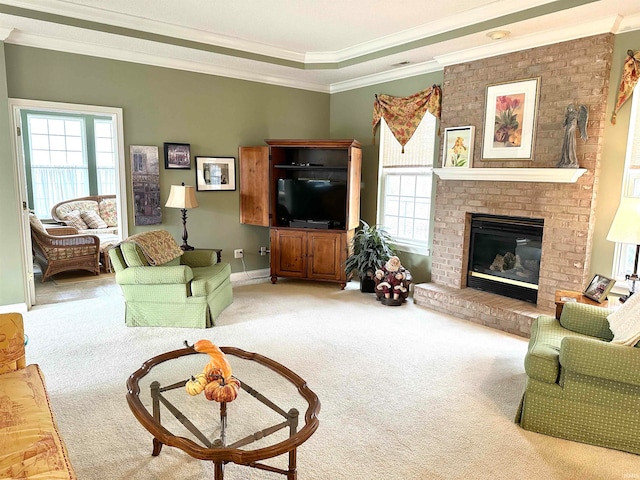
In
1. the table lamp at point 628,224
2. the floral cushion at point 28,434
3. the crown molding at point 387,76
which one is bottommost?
the floral cushion at point 28,434

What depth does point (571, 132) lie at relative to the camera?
375 cm

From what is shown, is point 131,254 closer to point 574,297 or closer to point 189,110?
point 189,110

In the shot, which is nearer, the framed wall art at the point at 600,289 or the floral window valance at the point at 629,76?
the framed wall art at the point at 600,289

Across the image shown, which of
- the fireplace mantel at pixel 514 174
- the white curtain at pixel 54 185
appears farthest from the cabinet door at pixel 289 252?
the white curtain at pixel 54 185

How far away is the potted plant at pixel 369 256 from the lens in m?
5.30

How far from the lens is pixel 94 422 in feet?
8.22

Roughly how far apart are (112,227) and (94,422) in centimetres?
558

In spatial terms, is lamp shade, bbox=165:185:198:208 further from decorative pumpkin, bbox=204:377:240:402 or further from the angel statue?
the angel statue

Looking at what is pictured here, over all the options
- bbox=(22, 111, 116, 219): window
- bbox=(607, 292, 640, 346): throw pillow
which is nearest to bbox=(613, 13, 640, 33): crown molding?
bbox=(607, 292, 640, 346): throw pillow

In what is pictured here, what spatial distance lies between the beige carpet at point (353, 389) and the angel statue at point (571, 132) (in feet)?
5.46

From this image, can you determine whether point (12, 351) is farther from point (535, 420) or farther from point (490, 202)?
point (490, 202)

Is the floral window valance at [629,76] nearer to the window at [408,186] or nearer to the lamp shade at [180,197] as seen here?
the window at [408,186]

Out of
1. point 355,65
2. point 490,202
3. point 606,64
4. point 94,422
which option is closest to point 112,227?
point 355,65

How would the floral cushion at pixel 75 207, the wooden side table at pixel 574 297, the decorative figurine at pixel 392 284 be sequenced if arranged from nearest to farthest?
the wooden side table at pixel 574 297 → the decorative figurine at pixel 392 284 → the floral cushion at pixel 75 207
